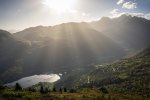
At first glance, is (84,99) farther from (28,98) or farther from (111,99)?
(28,98)

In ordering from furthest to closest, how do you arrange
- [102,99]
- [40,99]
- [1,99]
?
[102,99], [40,99], [1,99]

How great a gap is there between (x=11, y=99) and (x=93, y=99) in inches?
733

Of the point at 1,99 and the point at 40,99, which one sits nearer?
the point at 1,99

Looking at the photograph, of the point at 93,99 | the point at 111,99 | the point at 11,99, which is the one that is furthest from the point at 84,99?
the point at 11,99

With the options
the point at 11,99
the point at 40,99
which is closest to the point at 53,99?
the point at 40,99

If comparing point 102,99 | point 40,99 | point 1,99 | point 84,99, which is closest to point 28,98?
point 40,99

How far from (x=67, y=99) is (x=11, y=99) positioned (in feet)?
41.0

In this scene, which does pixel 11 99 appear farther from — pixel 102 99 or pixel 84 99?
pixel 102 99

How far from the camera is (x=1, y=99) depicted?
42906 mm

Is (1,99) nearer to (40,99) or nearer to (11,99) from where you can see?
(11,99)

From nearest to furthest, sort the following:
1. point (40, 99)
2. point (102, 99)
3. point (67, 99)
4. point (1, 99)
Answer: point (1, 99) → point (40, 99) → point (67, 99) → point (102, 99)

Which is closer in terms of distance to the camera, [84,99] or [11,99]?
[11,99]

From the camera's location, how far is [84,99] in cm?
5438

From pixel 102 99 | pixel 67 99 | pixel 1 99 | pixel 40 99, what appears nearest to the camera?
pixel 1 99
